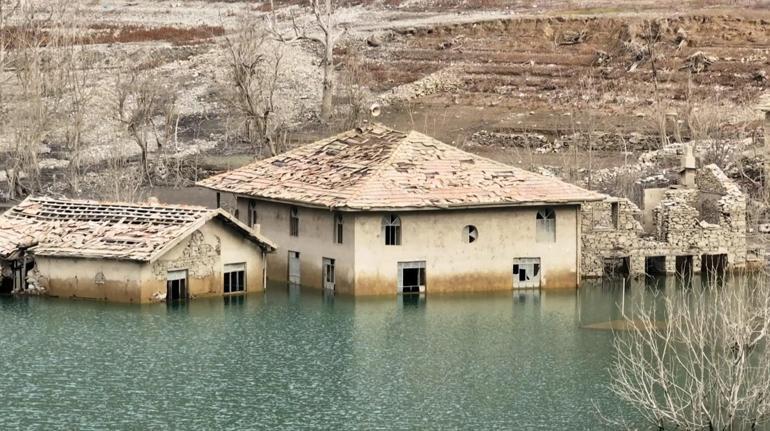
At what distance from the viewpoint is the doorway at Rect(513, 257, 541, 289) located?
5956cm

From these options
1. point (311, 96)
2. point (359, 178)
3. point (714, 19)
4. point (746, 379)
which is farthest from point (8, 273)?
point (714, 19)

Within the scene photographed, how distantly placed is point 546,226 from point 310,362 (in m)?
12.2

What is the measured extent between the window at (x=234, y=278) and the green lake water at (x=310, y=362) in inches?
24.2

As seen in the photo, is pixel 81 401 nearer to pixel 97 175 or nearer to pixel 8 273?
pixel 8 273

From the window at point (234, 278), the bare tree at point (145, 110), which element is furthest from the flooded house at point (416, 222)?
the bare tree at point (145, 110)

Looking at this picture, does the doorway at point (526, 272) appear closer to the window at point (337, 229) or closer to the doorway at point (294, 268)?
Answer: the window at point (337, 229)

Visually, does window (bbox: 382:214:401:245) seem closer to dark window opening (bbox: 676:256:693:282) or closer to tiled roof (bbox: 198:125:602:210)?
tiled roof (bbox: 198:125:602:210)

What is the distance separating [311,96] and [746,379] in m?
50.9

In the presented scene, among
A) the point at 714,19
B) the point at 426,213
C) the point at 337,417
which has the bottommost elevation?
the point at 337,417

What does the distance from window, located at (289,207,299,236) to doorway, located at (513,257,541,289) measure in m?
6.01

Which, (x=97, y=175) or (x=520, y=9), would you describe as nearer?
(x=97, y=175)

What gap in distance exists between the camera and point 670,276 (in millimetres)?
62031

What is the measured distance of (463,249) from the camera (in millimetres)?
58812

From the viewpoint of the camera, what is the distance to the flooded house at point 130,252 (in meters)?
55.7
